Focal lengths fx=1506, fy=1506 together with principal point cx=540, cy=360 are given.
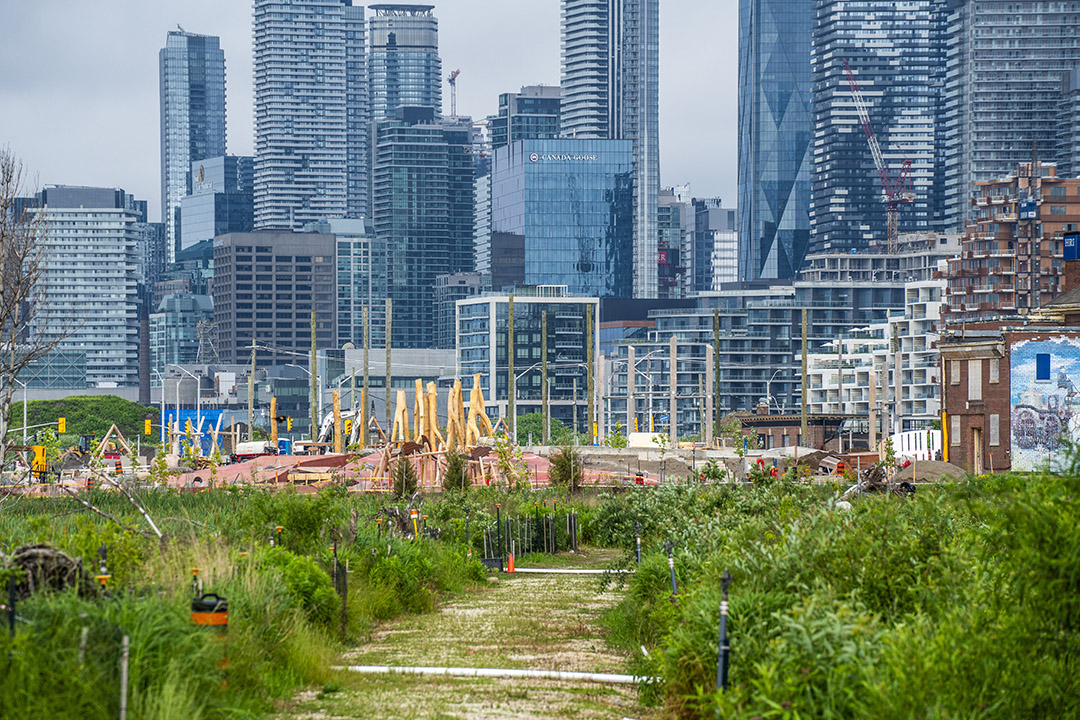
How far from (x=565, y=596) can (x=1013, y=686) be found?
16284 mm

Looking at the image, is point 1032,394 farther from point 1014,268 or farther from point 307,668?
point 1014,268

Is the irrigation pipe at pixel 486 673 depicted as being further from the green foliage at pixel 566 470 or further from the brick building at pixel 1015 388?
the brick building at pixel 1015 388

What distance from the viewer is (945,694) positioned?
37.6 feet

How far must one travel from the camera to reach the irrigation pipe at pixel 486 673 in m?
18.2

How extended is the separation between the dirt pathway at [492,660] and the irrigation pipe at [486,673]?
0.88 ft

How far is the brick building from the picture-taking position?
77.7m

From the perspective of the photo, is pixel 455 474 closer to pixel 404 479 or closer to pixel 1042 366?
pixel 404 479

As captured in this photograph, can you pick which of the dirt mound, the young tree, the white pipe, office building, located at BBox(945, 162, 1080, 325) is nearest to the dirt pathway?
the white pipe

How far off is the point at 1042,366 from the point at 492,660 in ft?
213

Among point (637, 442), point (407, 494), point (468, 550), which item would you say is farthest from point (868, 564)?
point (637, 442)

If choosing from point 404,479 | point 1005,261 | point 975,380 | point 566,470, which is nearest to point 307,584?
point 404,479

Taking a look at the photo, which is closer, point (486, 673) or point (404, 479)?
point (486, 673)

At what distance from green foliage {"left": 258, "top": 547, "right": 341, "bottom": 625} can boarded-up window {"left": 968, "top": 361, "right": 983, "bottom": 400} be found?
65946 millimetres

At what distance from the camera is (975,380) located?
269 ft
